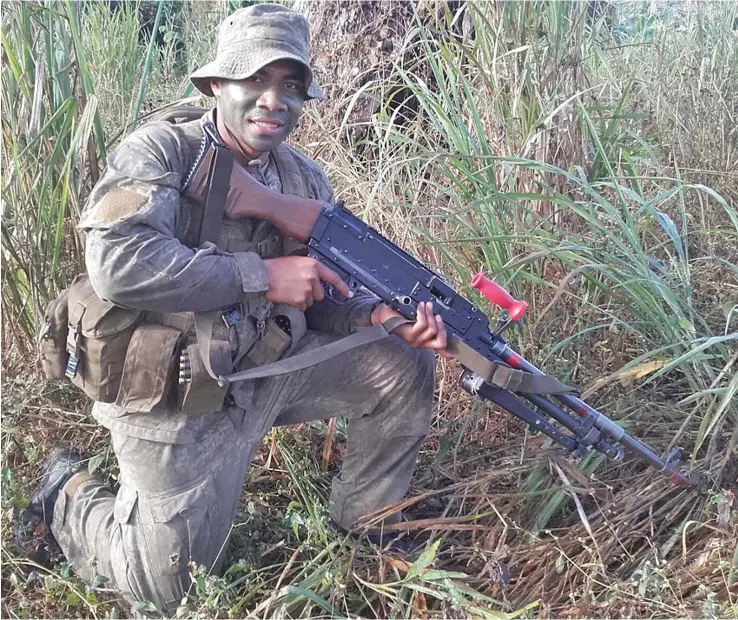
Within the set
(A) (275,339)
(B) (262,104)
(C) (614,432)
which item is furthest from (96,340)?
(C) (614,432)

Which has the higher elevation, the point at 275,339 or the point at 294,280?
the point at 294,280

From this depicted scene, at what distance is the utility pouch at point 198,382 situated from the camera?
1886 mm

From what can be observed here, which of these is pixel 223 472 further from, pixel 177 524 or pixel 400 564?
pixel 400 564

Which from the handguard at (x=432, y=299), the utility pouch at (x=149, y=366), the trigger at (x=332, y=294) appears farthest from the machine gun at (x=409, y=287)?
the utility pouch at (x=149, y=366)

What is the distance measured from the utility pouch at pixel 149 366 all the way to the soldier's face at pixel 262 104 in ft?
1.97

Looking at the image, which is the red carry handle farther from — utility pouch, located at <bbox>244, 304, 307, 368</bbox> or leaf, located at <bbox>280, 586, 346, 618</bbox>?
leaf, located at <bbox>280, 586, 346, 618</bbox>

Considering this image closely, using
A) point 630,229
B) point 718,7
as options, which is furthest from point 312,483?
point 718,7

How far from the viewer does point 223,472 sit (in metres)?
2.03

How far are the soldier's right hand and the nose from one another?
0.42m

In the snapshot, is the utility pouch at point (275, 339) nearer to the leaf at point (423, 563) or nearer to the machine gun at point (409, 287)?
the machine gun at point (409, 287)

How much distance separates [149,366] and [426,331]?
784mm

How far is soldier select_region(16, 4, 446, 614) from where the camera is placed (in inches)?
70.6

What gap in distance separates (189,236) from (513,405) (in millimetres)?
1095

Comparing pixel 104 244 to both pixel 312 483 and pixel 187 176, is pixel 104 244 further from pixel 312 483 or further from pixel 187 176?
pixel 312 483
